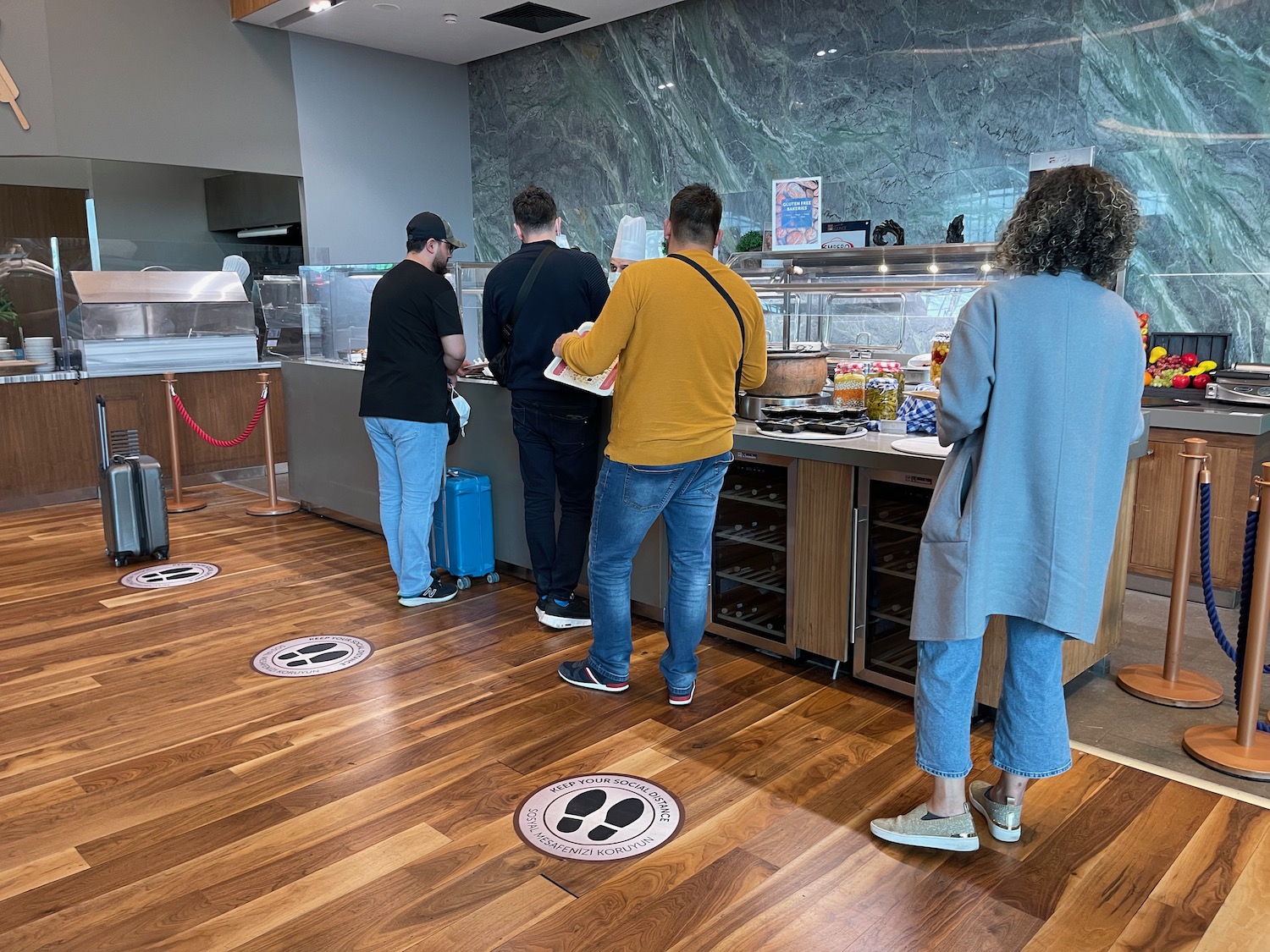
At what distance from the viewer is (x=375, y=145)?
8.81m

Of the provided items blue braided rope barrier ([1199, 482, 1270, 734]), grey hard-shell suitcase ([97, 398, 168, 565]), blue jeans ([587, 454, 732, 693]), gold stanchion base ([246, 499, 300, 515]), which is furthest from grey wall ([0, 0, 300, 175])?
blue braided rope barrier ([1199, 482, 1270, 734])

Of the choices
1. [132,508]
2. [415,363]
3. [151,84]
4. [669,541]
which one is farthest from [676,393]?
[151,84]

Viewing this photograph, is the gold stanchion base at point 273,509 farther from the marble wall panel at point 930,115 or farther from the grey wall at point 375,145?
the marble wall panel at point 930,115

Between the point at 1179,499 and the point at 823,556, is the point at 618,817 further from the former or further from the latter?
the point at 1179,499

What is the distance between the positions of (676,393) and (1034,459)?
3.59 feet

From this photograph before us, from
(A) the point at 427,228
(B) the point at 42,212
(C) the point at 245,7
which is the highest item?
(C) the point at 245,7

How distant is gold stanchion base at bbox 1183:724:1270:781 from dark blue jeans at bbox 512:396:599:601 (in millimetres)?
2298

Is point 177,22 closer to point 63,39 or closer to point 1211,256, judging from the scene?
point 63,39

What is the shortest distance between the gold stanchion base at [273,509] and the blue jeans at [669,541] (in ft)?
12.4

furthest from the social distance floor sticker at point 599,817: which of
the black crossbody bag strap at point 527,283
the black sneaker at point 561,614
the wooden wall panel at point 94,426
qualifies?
the wooden wall panel at point 94,426

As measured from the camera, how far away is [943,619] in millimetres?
2154

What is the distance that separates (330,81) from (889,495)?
734 centimetres

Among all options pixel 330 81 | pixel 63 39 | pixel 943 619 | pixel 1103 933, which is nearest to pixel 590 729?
pixel 943 619

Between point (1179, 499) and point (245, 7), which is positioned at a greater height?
point (245, 7)
